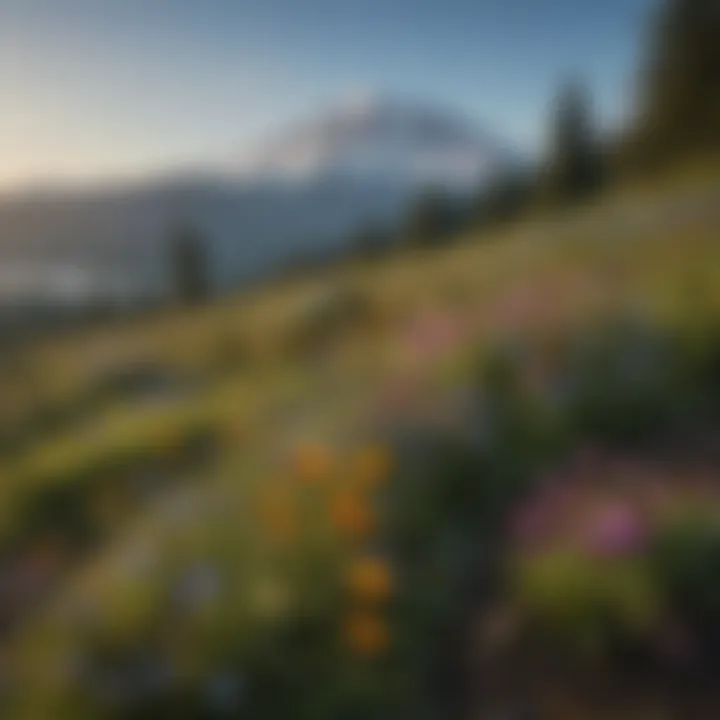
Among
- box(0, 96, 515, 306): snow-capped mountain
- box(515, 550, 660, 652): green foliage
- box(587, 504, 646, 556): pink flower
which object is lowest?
box(515, 550, 660, 652): green foliage

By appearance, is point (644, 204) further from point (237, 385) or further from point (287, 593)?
point (287, 593)

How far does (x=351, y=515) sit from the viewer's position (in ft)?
5.77

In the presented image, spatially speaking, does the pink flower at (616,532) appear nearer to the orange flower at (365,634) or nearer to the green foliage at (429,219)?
the orange flower at (365,634)

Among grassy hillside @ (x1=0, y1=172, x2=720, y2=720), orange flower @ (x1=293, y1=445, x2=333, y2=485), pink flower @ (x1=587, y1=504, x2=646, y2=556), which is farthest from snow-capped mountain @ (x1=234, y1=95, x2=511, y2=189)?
pink flower @ (x1=587, y1=504, x2=646, y2=556)

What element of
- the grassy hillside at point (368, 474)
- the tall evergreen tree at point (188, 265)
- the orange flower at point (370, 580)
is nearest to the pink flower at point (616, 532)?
the grassy hillside at point (368, 474)

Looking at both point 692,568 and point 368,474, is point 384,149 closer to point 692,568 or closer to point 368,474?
point 368,474

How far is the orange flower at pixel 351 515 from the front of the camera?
1752 millimetres

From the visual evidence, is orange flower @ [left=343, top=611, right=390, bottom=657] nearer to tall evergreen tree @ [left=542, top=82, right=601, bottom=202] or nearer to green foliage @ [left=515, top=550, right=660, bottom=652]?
green foliage @ [left=515, top=550, right=660, bottom=652]

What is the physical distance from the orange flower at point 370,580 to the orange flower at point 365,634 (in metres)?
0.03

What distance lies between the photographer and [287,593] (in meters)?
1.71

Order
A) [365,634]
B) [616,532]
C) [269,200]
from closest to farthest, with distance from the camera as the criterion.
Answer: [365,634] → [616,532] → [269,200]

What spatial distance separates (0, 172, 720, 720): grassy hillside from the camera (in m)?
1.69

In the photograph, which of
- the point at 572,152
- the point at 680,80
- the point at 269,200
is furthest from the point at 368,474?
the point at 680,80

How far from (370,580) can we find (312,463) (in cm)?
23
